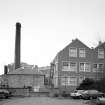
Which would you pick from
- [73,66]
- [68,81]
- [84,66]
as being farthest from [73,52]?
[68,81]

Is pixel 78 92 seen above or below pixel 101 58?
below

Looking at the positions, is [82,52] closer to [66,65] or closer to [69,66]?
[69,66]

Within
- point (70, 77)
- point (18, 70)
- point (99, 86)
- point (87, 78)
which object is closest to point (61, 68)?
point (70, 77)

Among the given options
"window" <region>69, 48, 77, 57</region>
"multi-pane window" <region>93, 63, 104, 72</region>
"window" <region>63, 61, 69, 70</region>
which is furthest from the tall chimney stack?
Result: "multi-pane window" <region>93, 63, 104, 72</region>

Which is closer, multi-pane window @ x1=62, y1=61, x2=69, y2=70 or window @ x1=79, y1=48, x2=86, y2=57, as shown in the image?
multi-pane window @ x1=62, y1=61, x2=69, y2=70

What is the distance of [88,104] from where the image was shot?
89.1 feet

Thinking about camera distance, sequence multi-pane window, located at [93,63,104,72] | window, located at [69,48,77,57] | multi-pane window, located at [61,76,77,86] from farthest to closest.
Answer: multi-pane window, located at [93,63,104,72], window, located at [69,48,77,57], multi-pane window, located at [61,76,77,86]

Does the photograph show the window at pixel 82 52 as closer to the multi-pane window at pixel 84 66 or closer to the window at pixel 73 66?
the multi-pane window at pixel 84 66

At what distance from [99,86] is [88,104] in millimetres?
19749

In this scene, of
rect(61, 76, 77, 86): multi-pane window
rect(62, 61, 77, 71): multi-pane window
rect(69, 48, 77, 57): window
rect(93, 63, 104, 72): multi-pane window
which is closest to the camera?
rect(61, 76, 77, 86): multi-pane window

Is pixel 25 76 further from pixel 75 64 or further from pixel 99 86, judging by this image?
pixel 99 86

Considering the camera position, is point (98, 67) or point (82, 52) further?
point (98, 67)

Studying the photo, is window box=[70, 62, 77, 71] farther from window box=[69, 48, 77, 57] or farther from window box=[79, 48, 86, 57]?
window box=[79, 48, 86, 57]

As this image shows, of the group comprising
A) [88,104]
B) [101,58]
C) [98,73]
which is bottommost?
[88,104]
